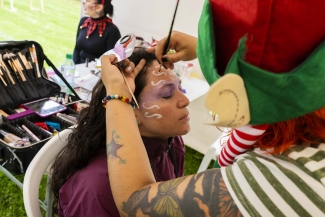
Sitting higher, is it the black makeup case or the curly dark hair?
the curly dark hair

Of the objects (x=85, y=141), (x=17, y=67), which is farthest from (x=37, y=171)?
(x=17, y=67)

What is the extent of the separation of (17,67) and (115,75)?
3.45ft

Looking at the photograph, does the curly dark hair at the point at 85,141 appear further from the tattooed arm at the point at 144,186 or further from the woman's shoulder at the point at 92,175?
the tattooed arm at the point at 144,186

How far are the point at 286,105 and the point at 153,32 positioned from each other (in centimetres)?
252

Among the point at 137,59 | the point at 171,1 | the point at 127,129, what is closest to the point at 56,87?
the point at 137,59

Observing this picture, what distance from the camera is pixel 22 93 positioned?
1656 millimetres

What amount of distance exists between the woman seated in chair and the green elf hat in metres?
0.58

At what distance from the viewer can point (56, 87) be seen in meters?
1.79

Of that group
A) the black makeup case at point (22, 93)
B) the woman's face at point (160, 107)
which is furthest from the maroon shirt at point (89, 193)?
the black makeup case at point (22, 93)

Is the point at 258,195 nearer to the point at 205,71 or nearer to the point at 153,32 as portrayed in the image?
the point at 205,71

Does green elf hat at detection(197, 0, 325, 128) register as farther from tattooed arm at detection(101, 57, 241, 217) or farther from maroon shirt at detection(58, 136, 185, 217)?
maroon shirt at detection(58, 136, 185, 217)

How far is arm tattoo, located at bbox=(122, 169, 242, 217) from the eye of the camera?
542 millimetres

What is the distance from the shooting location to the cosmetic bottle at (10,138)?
4.44 feet

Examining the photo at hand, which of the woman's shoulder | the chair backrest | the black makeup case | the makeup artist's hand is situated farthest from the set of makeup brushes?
the makeup artist's hand
